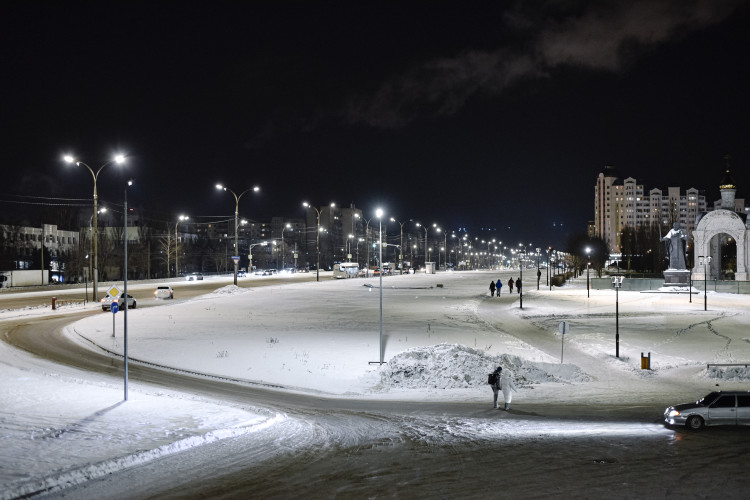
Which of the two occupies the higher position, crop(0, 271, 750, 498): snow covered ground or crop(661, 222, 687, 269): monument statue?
crop(661, 222, 687, 269): monument statue

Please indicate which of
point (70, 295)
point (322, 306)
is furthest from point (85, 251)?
point (322, 306)

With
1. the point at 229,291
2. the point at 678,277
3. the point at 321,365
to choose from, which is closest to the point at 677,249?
the point at 678,277

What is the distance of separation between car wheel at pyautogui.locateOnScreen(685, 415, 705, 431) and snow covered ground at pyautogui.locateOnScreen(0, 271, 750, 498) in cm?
146

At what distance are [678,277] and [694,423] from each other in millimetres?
52176

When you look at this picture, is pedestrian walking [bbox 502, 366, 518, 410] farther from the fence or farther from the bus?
the bus

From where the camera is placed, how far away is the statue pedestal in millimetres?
59688

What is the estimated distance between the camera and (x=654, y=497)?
9.15 meters

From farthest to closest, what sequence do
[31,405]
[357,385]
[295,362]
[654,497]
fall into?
[295,362] → [357,385] → [31,405] → [654,497]

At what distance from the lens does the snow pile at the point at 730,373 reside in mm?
20750

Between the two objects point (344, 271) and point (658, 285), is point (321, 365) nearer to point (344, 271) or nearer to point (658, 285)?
point (658, 285)

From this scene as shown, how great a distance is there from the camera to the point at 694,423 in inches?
545

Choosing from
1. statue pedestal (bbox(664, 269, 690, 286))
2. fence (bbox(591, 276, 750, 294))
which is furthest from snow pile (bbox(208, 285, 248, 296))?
statue pedestal (bbox(664, 269, 690, 286))

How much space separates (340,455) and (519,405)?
7.50 meters

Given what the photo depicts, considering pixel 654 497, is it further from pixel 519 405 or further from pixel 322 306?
pixel 322 306
